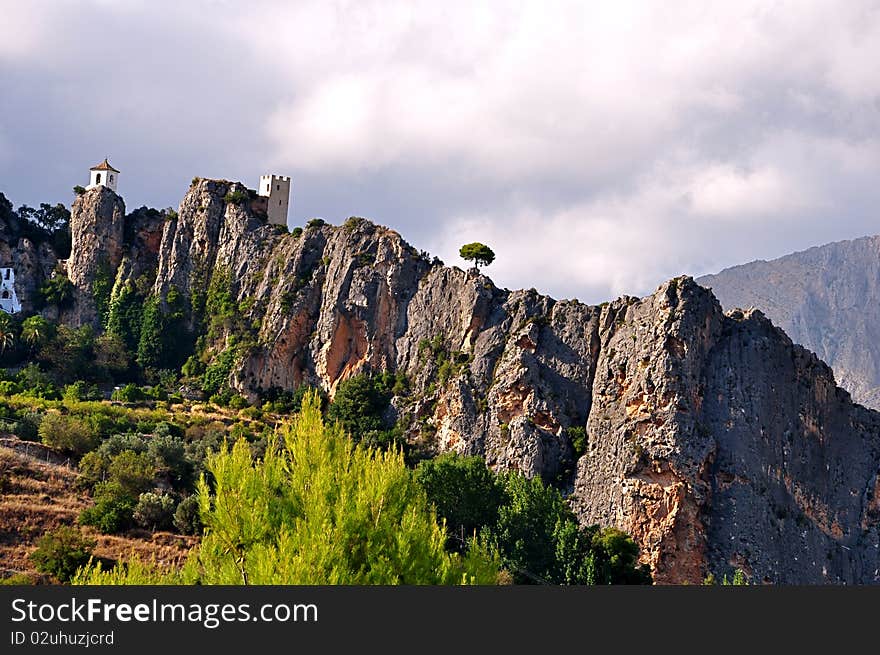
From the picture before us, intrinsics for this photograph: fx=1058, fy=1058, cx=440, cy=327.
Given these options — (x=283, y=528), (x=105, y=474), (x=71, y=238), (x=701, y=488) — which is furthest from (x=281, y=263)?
(x=283, y=528)

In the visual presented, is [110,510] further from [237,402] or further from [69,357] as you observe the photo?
[69,357]

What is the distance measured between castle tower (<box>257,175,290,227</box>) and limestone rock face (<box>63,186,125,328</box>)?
13784 millimetres

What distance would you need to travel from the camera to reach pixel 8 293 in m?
96.7

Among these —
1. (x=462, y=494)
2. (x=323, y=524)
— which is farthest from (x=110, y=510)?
(x=323, y=524)

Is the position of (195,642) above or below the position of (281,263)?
below

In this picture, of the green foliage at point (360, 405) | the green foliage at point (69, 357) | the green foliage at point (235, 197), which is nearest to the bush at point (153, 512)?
the green foliage at point (360, 405)

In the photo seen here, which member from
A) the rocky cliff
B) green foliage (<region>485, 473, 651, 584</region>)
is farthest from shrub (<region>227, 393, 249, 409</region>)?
green foliage (<region>485, 473, 651, 584</region>)

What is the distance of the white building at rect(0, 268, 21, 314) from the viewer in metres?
95.8

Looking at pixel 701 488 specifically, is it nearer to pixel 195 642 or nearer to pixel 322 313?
pixel 322 313

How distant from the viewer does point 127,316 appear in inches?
3743

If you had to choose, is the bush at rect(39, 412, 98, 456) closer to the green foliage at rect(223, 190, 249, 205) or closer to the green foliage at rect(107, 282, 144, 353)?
the green foliage at rect(107, 282, 144, 353)

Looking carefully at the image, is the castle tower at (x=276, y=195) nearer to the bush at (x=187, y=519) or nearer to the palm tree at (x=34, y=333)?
the palm tree at (x=34, y=333)

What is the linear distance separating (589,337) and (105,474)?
118ft

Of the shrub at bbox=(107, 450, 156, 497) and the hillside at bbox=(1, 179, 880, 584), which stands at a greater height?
the hillside at bbox=(1, 179, 880, 584)
